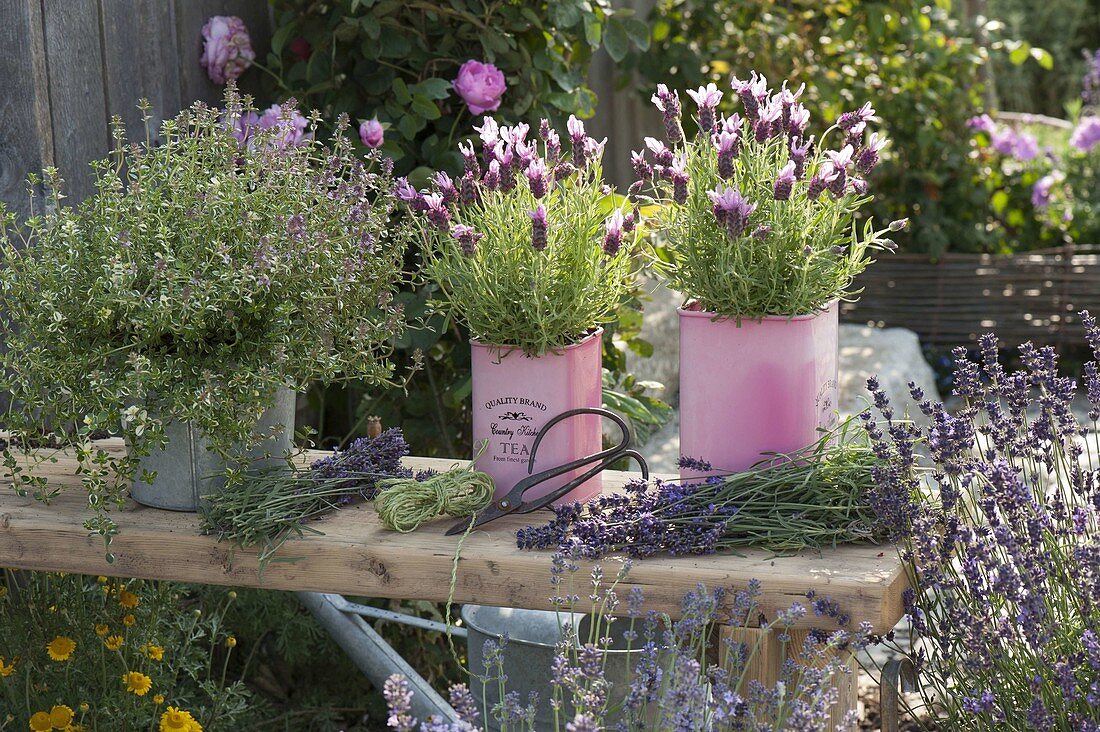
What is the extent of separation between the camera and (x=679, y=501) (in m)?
1.76

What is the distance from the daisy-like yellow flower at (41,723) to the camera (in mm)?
2047

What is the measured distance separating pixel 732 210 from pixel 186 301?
73 centimetres

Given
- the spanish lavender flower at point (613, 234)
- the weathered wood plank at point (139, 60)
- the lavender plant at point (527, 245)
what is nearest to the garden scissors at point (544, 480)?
the lavender plant at point (527, 245)

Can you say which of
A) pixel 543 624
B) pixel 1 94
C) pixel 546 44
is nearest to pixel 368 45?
pixel 546 44

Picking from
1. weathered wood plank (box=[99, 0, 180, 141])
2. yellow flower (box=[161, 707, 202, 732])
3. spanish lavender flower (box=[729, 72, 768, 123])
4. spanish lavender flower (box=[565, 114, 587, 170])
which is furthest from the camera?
weathered wood plank (box=[99, 0, 180, 141])

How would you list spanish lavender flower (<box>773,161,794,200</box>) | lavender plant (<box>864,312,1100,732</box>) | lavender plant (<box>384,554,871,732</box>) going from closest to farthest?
lavender plant (<box>384,554,871,732</box>) < lavender plant (<box>864,312,1100,732</box>) < spanish lavender flower (<box>773,161,794,200</box>)

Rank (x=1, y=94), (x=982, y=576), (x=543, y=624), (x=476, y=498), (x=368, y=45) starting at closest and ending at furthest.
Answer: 1. (x=982, y=576)
2. (x=476, y=498)
3. (x=543, y=624)
4. (x=1, y=94)
5. (x=368, y=45)

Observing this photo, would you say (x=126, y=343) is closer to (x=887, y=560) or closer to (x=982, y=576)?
(x=887, y=560)

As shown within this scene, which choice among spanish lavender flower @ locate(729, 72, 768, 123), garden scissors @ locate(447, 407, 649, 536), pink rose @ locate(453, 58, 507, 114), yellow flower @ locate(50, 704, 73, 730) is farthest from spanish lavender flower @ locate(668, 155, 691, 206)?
yellow flower @ locate(50, 704, 73, 730)

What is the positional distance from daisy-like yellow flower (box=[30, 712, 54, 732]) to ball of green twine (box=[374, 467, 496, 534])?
0.69m

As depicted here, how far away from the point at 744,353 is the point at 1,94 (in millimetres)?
1442

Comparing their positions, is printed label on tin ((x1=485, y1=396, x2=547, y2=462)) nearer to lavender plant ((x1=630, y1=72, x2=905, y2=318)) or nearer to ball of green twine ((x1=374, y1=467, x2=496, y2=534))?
ball of green twine ((x1=374, y1=467, x2=496, y2=534))

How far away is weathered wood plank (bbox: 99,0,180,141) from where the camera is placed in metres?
2.47

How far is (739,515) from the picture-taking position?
5.72 feet
